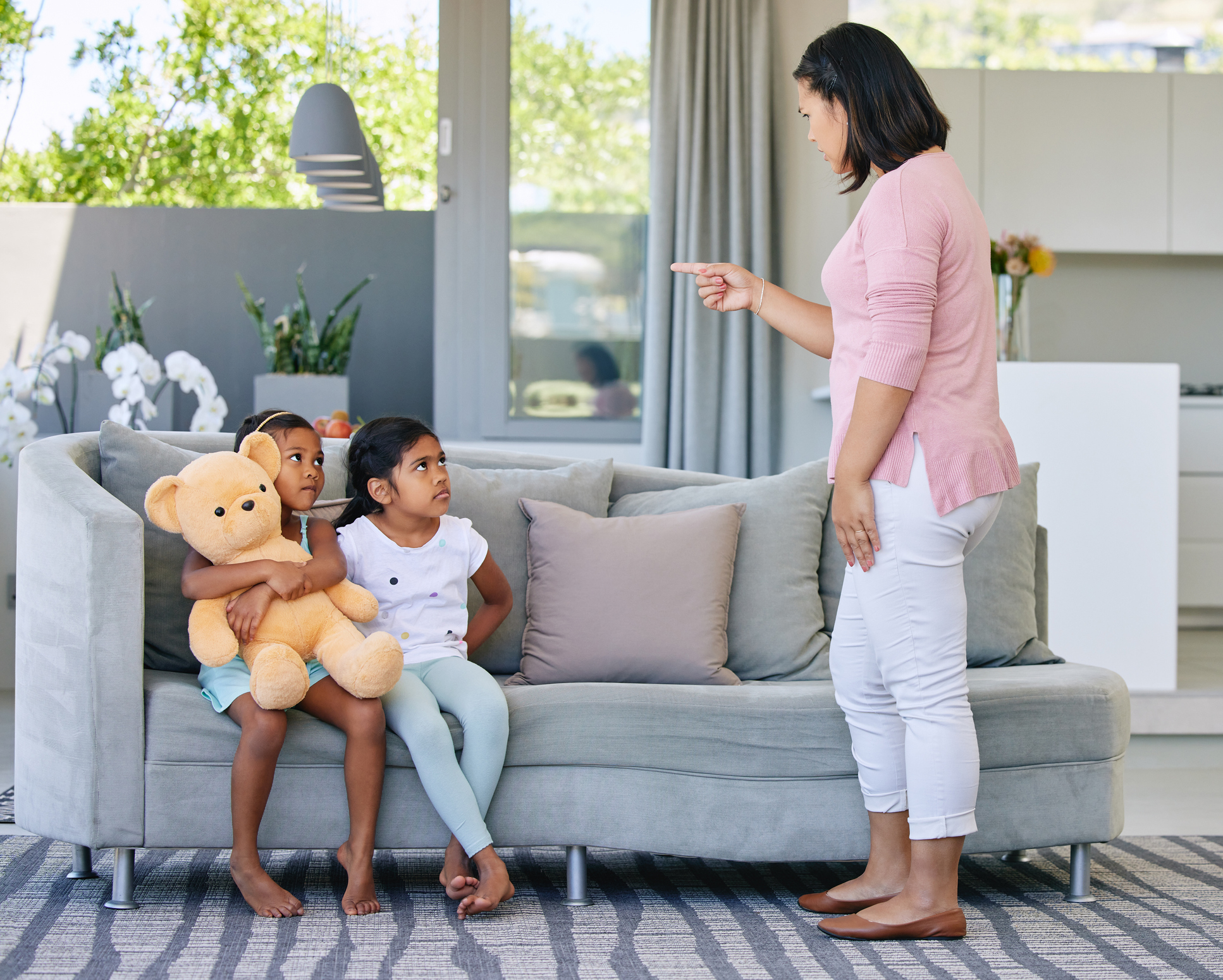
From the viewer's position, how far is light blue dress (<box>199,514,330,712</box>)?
5.98 feet

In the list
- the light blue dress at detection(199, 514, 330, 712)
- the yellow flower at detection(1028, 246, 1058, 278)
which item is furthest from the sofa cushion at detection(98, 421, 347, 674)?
the yellow flower at detection(1028, 246, 1058, 278)

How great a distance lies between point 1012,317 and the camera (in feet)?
11.6

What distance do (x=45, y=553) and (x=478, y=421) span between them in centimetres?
229

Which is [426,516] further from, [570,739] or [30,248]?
[30,248]

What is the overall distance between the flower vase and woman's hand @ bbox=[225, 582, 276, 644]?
2403 mm

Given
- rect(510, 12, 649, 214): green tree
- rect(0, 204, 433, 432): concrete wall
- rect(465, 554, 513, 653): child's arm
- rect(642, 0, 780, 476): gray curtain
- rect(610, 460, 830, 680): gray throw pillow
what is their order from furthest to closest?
rect(0, 204, 433, 432): concrete wall, rect(510, 12, 649, 214): green tree, rect(642, 0, 780, 476): gray curtain, rect(610, 460, 830, 680): gray throw pillow, rect(465, 554, 513, 653): child's arm

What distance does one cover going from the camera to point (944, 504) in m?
1.63

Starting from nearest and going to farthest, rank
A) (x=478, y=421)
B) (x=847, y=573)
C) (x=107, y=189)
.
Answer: (x=847, y=573)
(x=478, y=421)
(x=107, y=189)

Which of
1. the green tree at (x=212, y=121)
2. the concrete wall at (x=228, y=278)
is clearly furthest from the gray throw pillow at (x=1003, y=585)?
the green tree at (x=212, y=121)

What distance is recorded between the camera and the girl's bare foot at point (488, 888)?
1.76 metres

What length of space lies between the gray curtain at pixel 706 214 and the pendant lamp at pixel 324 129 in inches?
41.0

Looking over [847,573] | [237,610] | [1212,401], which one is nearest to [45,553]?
[237,610]

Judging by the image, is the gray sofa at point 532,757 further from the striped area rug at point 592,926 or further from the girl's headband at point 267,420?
Result: the girl's headband at point 267,420

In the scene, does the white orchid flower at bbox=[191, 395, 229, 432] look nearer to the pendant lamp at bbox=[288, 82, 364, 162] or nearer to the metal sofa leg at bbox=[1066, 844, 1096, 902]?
the pendant lamp at bbox=[288, 82, 364, 162]
